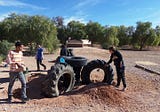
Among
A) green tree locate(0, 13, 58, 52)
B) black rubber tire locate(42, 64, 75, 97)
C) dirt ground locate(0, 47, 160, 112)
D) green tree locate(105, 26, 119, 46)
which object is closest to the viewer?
dirt ground locate(0, 47, 160, 112)

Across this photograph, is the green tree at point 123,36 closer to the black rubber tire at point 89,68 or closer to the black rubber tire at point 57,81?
the black rubber tire at point 89,68

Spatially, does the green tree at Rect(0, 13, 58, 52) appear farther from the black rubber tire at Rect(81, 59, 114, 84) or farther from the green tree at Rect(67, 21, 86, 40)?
the green tree at Rect(67, 21, 86, 40)

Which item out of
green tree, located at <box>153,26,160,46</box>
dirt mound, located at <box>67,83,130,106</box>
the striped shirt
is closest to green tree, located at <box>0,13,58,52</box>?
dirt mound, located at <box>67,83,130,106</box>

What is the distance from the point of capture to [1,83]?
34.3ft

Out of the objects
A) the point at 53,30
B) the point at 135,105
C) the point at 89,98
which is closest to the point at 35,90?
the point at 89,98

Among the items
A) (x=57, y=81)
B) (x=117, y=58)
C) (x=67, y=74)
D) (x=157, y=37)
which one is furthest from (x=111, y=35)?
(x=57, y=81)

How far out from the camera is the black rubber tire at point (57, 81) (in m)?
8.68

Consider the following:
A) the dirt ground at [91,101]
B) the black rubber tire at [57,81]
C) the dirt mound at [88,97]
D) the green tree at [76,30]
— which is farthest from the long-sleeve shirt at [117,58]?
the green tree at [76,30]

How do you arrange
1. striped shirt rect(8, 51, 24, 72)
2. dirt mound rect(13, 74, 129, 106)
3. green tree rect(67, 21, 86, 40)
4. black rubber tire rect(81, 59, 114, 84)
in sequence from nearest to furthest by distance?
striped shirt rect(8, 51, 24, 72) < dirt mound rect(13, 74, 129, 106) < black rubber tire rect(81, 59, 114, 84) < green tree rect(67, 21, 86, 40)

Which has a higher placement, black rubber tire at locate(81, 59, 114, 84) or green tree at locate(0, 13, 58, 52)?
green tree at locate(0, 13, 58, 52)

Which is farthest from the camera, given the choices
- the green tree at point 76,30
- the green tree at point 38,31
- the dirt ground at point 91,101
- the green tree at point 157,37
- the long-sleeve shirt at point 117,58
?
the green tree at point 76,30

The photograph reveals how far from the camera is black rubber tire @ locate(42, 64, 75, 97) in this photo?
8.68 m

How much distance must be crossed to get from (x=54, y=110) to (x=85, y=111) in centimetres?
86

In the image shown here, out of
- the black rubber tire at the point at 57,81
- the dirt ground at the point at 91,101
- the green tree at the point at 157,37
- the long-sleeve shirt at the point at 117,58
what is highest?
the green tree at the point at 157,37
